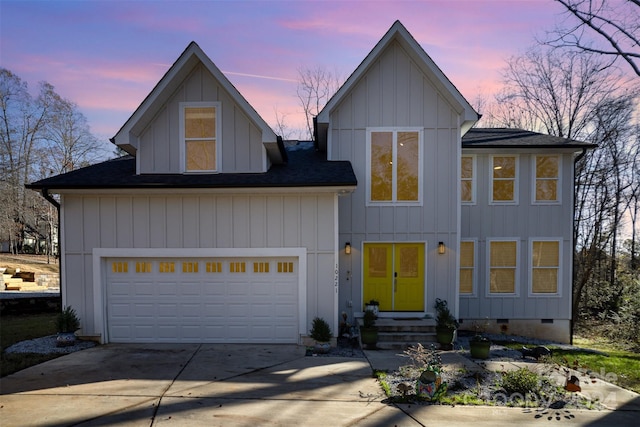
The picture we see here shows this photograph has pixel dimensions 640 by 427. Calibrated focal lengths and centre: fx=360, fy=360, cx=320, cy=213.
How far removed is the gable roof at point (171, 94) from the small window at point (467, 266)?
652 centimetres

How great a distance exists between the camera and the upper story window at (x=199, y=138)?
9086 mm

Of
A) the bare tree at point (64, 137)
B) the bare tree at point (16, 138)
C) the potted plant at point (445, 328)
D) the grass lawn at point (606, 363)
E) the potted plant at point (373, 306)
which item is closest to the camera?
the grass lawn at point (606, 363)

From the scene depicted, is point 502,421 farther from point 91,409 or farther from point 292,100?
point 292,100

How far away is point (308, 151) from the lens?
11.3 meters

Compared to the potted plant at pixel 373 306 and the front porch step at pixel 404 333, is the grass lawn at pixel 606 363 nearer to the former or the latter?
the front porch step at pixel 404 333

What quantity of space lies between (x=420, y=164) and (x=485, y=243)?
11.6 ft

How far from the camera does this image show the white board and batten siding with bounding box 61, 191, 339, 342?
8.52 metres

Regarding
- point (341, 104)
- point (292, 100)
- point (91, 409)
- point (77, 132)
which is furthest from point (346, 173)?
point (77, 132)

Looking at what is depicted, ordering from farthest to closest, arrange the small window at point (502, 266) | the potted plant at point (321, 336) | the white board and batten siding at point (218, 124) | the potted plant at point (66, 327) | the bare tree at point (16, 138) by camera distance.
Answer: the bare tree at point (16, 138)
the small window at point (502, 266)
the white board and batten siding at point (218, 124)
the potted plant at point (66, 327)
the potted plant at point (321, 336)

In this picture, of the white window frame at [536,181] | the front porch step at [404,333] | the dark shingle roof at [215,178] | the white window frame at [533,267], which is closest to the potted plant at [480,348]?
the front porch step at [404,333]

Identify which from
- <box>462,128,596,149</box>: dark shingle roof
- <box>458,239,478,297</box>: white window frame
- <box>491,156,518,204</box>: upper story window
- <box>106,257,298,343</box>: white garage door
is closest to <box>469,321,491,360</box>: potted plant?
<box>458,239,478,297</box>: white window frame

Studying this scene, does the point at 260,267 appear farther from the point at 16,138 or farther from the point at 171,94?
the point at 16,138

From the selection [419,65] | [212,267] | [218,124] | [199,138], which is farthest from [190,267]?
[419,65]

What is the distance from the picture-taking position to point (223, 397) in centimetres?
546
